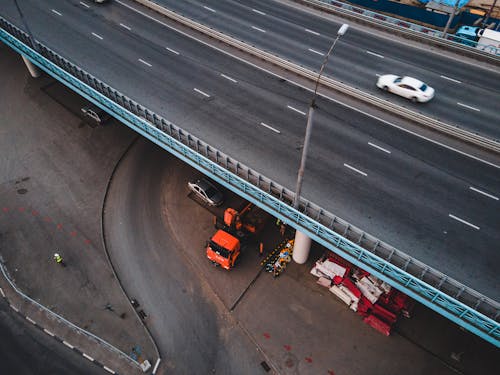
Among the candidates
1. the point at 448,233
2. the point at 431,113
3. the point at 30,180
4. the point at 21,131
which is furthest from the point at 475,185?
the point at 21,131

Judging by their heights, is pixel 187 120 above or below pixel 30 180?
above

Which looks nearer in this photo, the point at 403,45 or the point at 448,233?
the point at 448,233

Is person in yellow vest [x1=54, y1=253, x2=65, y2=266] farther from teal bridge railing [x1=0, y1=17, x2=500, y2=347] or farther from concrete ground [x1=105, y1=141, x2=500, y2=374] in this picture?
teal bridge railing [x1=0, y1=17, x2=500, y2=347]

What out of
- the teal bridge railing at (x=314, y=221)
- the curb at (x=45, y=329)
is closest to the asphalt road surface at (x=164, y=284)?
the curb at (x=45, y=329)

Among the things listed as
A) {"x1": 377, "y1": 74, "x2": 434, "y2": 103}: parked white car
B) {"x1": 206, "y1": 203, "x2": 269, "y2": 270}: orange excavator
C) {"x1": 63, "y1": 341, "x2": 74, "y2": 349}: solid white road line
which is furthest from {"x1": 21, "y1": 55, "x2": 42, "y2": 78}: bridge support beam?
{"x1": 377, "y1": 74, "x2": 434, "y2": 103}: parked white car

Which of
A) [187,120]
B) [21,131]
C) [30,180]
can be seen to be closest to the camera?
[187,120]

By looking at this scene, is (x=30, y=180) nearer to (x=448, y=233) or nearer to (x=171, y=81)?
(x=171, y=81)

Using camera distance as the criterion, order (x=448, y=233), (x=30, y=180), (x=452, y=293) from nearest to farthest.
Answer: (x=452, y=293), (x=448, y=233), (x=30, y=180)
